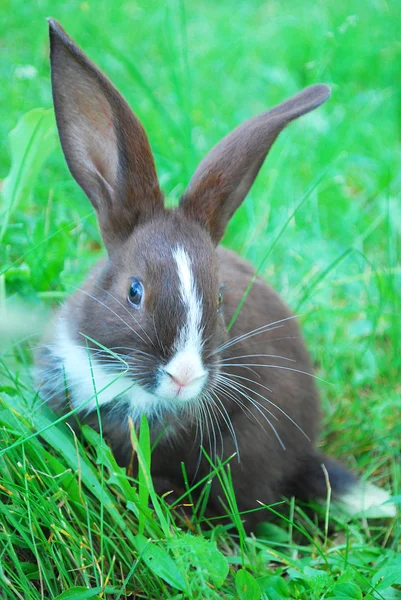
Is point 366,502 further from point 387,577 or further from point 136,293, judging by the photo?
point 136,293

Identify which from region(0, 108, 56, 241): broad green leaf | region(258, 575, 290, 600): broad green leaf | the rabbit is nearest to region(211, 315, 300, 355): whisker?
the rabbit

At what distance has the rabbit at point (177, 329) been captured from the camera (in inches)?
94.0

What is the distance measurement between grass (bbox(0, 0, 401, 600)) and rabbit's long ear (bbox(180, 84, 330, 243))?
1.01 ft

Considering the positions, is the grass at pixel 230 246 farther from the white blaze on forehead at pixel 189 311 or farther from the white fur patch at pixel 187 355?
the white blaze on forehead at pixel 189 311

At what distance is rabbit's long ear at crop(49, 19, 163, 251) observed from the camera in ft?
8.27

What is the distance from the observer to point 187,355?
230 centimetres

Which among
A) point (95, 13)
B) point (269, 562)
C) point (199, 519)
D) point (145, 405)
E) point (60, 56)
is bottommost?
point (269, 562)

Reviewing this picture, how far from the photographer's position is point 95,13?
5.50m

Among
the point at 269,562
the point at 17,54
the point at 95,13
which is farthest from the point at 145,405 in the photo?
the point at 95,13

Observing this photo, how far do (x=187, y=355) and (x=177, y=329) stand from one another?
89 millimetres

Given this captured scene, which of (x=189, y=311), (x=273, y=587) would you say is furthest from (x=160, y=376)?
(x=273, y=587)

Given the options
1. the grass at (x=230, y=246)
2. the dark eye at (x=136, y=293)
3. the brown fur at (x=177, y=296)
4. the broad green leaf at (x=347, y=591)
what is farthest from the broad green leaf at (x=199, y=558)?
the dark eye at (x=136, y=293)

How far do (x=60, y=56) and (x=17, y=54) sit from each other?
9.14 feet

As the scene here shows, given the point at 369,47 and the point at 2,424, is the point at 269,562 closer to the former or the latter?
the point at 2,424
